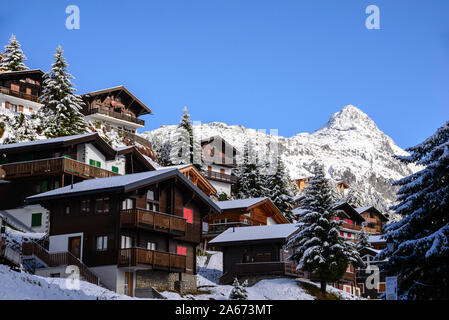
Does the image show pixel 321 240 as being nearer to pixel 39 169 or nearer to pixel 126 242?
pixel 126 242

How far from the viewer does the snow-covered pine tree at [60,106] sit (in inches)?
2758

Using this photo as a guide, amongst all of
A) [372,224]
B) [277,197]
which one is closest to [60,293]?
[277,197]

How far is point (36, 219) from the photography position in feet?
170

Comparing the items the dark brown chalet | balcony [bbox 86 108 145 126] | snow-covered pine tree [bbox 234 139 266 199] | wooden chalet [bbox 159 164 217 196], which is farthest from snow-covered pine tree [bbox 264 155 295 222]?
the dark brown chalet

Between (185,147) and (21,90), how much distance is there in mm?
24615

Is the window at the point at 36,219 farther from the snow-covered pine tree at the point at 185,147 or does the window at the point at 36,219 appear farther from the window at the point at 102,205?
the snow-covered pine tree at the point at 185,147

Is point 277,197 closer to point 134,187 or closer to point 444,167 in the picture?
point 134,187

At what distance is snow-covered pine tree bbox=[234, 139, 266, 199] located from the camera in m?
87.9

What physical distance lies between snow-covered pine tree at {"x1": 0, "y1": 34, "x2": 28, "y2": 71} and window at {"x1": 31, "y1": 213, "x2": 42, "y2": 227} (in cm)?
5154

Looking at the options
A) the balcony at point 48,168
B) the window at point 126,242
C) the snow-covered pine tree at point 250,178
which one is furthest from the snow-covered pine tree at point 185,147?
the window at point 126,242

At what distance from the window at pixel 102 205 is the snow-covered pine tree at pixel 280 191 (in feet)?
149

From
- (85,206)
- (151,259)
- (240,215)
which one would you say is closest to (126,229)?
(151,259)
